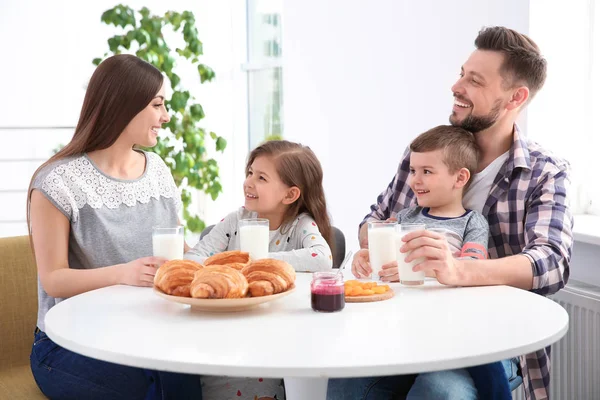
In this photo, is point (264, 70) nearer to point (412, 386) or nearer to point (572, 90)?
point (572, 90)

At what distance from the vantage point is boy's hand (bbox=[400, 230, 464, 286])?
5.35 ft

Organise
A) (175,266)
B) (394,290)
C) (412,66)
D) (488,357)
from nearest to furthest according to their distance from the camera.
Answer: (488,357)
(175,266)
(394,290)
(412,66)

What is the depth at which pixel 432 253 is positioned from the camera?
1.63 m

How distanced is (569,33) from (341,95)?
56.8 inches

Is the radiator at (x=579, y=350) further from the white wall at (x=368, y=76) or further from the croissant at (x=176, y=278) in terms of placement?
the croissant at (x=176, y=278)

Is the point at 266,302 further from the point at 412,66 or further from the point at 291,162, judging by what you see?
the point at 412,66

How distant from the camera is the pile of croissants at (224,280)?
1440mm

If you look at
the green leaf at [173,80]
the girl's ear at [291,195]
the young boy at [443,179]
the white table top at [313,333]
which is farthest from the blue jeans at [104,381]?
the green leaf at [173,80]

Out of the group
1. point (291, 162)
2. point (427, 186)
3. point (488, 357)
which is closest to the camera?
point (488, 357)

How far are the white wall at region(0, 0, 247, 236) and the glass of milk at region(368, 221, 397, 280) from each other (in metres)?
4.36

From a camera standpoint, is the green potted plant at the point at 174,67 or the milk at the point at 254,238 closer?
the milk at the point at 254,238

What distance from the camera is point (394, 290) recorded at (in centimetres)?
171

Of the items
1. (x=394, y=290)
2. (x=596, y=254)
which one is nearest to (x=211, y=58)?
(x=596, y=254)

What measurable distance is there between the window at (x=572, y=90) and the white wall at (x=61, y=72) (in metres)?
3.66
